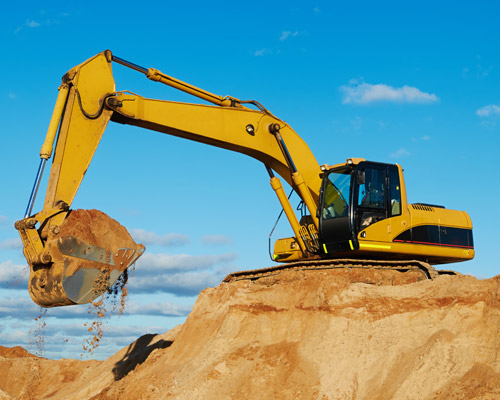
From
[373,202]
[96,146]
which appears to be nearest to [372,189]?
[373,202]

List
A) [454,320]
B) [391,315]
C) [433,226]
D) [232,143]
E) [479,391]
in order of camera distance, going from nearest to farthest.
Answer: [479,391] < [454,320] < [391,315] < [232,143] < [433,226]

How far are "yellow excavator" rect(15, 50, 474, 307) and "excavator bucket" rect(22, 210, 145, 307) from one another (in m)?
0.02

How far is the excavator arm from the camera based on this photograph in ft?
34.3

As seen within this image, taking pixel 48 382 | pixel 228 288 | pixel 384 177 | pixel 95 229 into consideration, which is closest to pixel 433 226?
pixel 384 177

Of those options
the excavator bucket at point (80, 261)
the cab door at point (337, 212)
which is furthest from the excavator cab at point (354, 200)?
the excavator bucket at point (80, 261)

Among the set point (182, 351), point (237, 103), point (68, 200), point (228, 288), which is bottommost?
point (182, 351)

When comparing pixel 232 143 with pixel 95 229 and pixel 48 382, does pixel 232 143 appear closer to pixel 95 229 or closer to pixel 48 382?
pixel 95 229

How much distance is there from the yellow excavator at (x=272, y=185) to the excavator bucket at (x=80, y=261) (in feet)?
0.06

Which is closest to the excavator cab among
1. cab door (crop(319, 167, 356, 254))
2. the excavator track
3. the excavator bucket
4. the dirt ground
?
cab door (crop(319, 167, 356, 254))

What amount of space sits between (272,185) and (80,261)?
20.0ft

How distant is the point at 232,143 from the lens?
14320 millimetres

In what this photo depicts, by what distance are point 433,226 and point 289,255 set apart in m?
3.58

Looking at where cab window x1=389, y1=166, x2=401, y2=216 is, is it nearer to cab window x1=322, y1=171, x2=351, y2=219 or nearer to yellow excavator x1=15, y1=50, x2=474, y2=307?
yellow excavator x1=15, y1=50, x2=474, y2=307

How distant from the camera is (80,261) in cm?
1045
